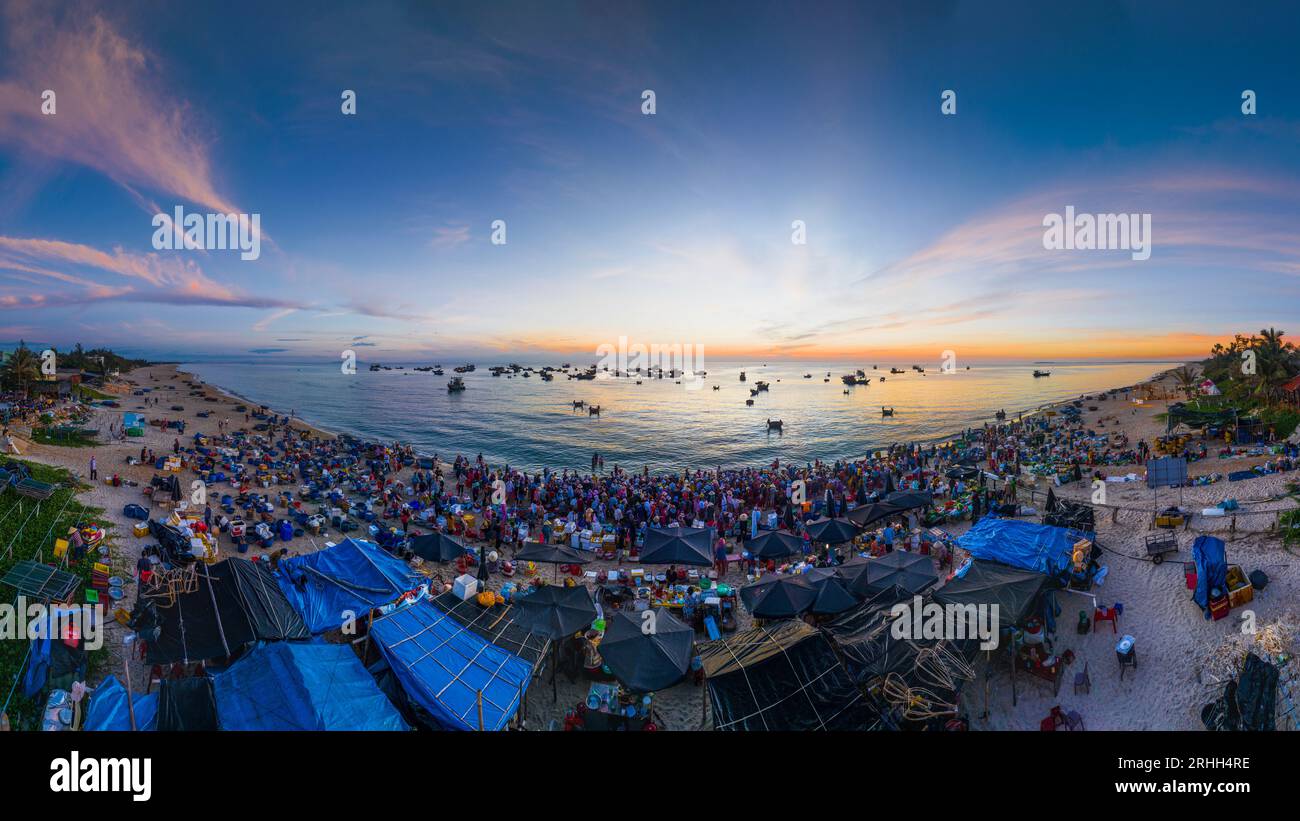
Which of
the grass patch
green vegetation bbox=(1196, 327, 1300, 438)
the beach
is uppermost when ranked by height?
green vegetation bbox=(1196, 327, 1300, 438)

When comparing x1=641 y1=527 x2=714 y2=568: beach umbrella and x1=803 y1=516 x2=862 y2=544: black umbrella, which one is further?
x1=803 y1=516 x2=862 y2=544: black umbrella

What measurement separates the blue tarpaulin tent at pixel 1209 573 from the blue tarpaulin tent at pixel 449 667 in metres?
14.4

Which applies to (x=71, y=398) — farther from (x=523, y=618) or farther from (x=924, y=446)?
(x=924, y=446)

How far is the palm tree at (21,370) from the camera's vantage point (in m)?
38.8

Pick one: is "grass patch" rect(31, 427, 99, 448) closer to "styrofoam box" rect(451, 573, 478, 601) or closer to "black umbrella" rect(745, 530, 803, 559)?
"styrofoam box" rect(451, 573, 478, 601)

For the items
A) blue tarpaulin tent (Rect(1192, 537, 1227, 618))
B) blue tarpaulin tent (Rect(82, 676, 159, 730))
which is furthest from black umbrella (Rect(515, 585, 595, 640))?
blue tarpaulin tent (Rect(1192, 537, 1227, 618))

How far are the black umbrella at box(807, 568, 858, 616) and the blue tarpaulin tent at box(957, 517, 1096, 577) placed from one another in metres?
4.62

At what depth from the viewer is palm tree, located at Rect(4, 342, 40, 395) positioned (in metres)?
38.8

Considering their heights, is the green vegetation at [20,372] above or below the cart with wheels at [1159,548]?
above

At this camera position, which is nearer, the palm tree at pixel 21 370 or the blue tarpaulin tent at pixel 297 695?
the blue tarpaulin tent at pixel 297 695

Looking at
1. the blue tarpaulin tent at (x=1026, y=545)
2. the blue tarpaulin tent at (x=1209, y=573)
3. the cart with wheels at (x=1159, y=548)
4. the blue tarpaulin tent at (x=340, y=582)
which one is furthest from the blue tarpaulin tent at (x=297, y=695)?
the cart with wheels at (x=1159, y=548)

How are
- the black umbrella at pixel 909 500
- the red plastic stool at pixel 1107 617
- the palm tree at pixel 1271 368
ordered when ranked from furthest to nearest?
1. the palm tree at pixel 1271 368
2. the black umbrella at pixel 909 500
3. the red plastic stool at pixel 1107 617

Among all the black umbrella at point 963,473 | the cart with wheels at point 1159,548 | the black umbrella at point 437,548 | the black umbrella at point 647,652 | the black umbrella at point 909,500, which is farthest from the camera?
the black umbrella at point 963,473

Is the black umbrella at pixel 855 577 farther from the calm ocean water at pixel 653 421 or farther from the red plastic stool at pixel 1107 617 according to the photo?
the calm ocean water at pixel 653 421
